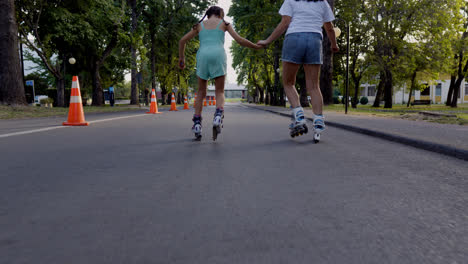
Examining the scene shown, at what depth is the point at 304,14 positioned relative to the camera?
19.6 feet

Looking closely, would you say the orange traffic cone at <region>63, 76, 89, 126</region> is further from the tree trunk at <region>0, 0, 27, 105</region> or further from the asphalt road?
the tree trunk at <region>0, 0, 27, 105</region>

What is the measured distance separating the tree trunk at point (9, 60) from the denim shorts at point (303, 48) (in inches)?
504

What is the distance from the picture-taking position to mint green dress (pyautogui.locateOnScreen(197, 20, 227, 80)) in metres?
6.02

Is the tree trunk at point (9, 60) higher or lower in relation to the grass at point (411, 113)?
higher

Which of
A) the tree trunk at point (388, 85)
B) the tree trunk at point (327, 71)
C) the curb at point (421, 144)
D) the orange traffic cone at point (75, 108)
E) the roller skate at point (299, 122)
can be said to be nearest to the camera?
the curb at point (421, 144)

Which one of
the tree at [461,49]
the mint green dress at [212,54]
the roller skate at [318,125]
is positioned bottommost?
the roller skate at [318,125]

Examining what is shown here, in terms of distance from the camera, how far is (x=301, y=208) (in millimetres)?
2441

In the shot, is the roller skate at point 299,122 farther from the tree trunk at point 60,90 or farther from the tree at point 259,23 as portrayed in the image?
the tree trunk at point 60,90

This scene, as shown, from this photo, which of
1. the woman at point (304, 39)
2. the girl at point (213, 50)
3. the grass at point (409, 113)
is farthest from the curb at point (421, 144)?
the grass at point (409, 113)

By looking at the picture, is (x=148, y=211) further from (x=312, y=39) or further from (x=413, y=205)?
(x=312, y=39)

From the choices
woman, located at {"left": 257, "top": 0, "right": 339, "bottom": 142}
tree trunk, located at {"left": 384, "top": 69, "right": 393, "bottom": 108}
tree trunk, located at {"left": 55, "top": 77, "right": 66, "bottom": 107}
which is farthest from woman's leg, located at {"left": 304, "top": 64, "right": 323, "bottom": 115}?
tree trunk, located at {"left": 55, "top": 77, "right": 66, "bottom": 107}

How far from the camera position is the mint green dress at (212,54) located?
602 centimetres

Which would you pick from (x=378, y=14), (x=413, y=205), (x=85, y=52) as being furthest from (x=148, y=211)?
(x=85, y=52)

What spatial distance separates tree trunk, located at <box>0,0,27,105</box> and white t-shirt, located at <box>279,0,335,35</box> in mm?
12775
